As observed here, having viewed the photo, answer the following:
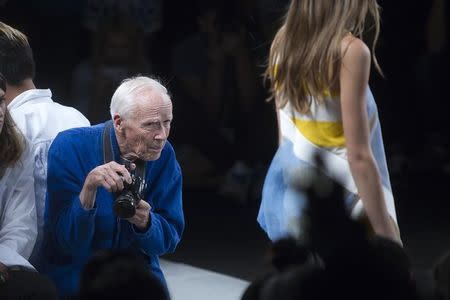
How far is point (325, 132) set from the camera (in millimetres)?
2787

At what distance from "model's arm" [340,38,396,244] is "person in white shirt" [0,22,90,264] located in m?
0.93

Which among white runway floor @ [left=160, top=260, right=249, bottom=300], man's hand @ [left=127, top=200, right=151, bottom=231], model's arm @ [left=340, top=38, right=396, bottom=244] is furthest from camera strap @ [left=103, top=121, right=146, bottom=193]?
white runway floor @ [left=160, top=260, right=249, bottom=300]

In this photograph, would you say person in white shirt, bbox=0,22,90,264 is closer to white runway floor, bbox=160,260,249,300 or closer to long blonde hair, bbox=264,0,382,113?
long blonde hair, bbox=264,0,382,113

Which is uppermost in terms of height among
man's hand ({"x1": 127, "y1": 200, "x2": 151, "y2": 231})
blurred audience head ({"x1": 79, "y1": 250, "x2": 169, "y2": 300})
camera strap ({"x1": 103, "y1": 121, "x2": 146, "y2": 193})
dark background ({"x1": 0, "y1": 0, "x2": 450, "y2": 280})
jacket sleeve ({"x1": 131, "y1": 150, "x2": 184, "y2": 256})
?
blurred audience head ({"x1": 79, "y1": 250, "x2": 169, "y2": 300})

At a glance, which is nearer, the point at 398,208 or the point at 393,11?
the point at 398,208

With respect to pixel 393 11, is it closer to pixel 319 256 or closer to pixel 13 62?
pixel 13 62

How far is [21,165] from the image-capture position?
2.92m

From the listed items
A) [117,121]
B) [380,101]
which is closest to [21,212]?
[117,121]

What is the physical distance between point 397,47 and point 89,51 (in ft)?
9.06

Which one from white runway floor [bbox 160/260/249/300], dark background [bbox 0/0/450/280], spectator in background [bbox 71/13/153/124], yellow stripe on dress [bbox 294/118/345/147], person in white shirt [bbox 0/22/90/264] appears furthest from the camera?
spectator in background [bbox 71/13/153/124]

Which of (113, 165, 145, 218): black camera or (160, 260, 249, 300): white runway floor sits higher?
(113, 165, 145, 218): black camera

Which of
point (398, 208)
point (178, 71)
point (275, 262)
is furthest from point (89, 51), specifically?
point (275, 262)

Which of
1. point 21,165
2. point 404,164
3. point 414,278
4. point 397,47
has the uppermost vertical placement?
point 414,278

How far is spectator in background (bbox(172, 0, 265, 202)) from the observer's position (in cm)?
841
